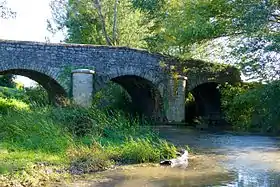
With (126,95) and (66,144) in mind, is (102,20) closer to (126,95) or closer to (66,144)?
(126,95)

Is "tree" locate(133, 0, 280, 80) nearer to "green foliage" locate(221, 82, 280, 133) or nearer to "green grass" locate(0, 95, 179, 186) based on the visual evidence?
"green foliage" locate(221, 82, 280, 133)

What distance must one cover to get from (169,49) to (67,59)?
6.27m

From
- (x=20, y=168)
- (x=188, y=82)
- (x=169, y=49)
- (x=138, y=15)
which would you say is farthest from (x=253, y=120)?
(x=20, y=168)

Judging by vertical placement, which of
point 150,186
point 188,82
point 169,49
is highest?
point 169,49

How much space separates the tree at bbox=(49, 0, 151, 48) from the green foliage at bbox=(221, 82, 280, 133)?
7484 millimetres

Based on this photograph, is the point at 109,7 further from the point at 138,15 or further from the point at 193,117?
the point at 193,117

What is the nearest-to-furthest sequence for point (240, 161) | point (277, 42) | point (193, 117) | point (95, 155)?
point (95, 155), point (240, 161), point (277, 42), point (193, 117)

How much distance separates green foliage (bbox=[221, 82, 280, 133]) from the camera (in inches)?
733

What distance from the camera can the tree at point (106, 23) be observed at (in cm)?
2805

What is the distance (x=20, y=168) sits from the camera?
6773mm

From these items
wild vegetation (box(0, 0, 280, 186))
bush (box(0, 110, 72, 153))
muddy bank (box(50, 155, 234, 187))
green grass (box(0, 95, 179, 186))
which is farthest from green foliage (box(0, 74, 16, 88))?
muddy bank (box(50, 155, 234, 187))

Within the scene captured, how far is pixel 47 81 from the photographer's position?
2019 centimetres

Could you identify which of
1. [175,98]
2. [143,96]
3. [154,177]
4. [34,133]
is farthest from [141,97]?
[154,177]

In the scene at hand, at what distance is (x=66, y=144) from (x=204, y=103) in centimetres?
1953
